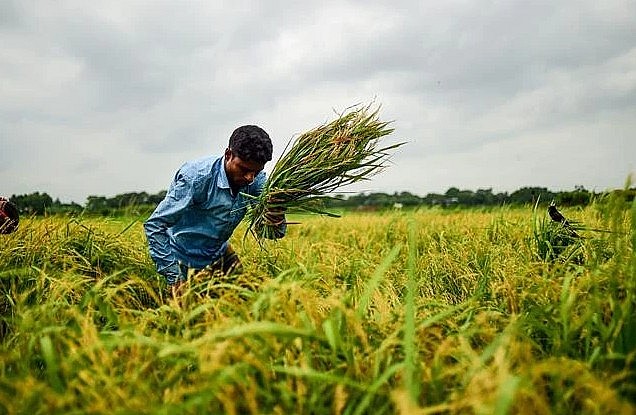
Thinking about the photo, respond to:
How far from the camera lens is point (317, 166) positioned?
2662 mm

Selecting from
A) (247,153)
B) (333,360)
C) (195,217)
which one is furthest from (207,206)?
(333,360)

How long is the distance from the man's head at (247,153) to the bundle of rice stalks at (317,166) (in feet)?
0.40

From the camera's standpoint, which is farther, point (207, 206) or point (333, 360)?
point (207, 206)

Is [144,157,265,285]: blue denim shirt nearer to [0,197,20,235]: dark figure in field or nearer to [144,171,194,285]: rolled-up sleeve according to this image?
[144,171,194,285]: rolled-up sleeve

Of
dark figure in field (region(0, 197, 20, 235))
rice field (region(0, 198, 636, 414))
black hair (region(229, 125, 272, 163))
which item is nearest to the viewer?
rice field (region(0, 198, 636, 414))

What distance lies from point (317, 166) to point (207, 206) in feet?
2.08

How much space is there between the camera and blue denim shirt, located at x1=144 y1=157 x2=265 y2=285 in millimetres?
2566

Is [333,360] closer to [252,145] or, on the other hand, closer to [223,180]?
[252,145]

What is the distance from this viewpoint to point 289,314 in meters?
1.62

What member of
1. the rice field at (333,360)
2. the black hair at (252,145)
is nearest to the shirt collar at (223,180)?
the black hair at (252,145)

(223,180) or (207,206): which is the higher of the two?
(223,180)

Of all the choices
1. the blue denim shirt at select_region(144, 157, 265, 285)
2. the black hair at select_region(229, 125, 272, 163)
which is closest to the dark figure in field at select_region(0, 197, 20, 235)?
the blue denim shirt at select_region(144, 157, 265, 285)

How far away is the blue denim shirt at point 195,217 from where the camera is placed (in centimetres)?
257

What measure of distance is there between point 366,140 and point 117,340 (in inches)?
69.2
